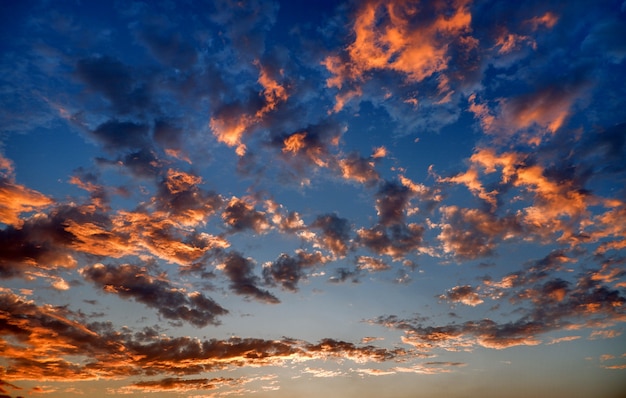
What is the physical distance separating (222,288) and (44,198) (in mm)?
28541

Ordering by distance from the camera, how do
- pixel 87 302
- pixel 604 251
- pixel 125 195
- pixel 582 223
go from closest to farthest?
pixel 125 195 < pixel 582 223 < pixel 604 251 < pixel 87 302

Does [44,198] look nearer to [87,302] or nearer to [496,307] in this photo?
[87,302]

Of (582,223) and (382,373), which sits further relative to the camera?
(382,373)

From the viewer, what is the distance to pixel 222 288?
5675cm

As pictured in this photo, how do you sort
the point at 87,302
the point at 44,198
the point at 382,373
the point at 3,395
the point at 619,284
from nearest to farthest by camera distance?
the point at 3,395
the point at 44,198
the point at 619,284
the point at 87,302
the point at 382,373

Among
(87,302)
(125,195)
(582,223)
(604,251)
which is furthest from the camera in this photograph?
(87,302)

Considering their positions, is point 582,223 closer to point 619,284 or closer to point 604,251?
point 604,251

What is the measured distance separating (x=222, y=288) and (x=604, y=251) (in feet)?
197

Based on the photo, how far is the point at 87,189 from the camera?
3938cm

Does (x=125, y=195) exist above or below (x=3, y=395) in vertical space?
above

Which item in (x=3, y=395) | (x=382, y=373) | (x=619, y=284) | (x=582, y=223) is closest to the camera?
(x=3, y=395)

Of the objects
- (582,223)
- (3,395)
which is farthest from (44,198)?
(582,223)

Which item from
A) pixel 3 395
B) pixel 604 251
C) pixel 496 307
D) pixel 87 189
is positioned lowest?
pixel 3 395

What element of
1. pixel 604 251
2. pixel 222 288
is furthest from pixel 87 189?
pixel 604 251
